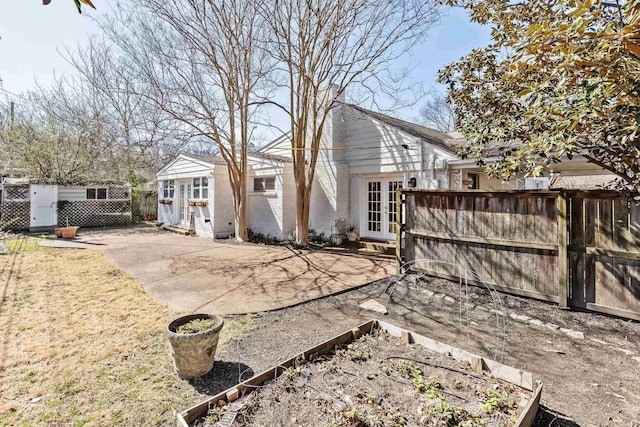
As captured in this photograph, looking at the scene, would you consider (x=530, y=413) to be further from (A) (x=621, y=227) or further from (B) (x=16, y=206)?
(B) (x=16, y=206)

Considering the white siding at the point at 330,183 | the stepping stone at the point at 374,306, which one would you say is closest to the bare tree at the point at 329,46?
the white siding at the point at 330,183

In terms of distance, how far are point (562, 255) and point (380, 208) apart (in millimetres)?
5981

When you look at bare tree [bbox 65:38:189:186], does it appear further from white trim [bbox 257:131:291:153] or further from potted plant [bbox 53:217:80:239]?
potted plant [bbox 53:217:80:239]

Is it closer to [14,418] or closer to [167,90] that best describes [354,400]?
[14,418]

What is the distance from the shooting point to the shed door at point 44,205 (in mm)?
13703

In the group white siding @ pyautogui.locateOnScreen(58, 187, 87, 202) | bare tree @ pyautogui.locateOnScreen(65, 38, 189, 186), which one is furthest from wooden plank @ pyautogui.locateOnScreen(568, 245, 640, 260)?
white siding @ pyautogui.locateOnScreen(58, 187, 87, 202)

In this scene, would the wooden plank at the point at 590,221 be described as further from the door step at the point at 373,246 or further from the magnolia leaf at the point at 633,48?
the door step at the point at 373,246

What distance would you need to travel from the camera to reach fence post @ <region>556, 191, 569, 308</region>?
14.1 feet

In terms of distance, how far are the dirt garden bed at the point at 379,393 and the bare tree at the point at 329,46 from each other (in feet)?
22.9

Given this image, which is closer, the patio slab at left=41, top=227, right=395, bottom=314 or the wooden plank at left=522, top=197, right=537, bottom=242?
the wooden plank at left=522, top=197, right=537, bottom=242

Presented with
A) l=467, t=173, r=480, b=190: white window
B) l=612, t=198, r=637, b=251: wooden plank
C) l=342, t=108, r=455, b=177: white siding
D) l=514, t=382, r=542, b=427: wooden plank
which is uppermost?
l=342, t=108, r=455, b=177: white siding

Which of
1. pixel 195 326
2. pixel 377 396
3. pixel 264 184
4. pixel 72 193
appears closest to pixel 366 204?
pixel 264 184

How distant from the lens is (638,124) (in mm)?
2693

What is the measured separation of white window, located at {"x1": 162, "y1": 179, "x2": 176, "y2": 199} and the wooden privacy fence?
13.0 metres
